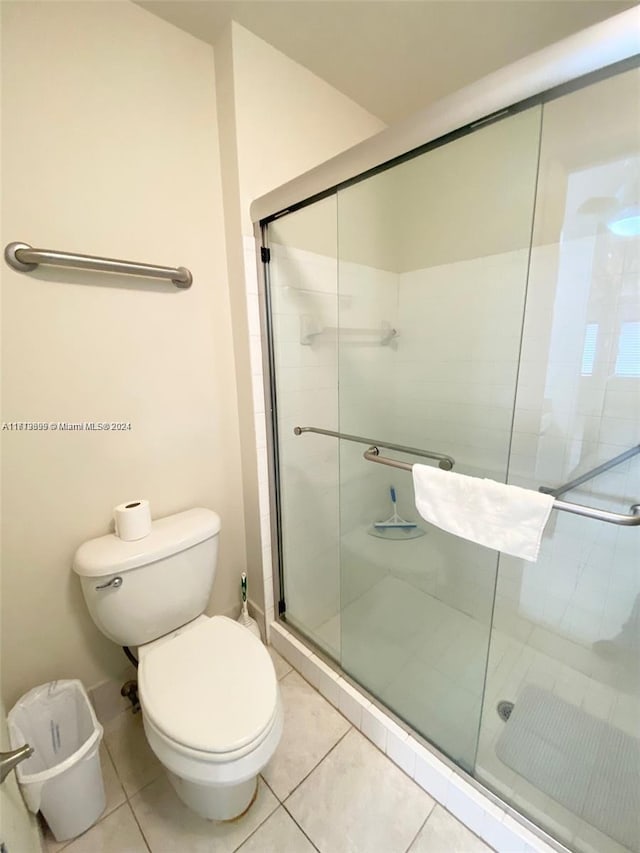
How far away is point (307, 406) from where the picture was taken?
149 cm

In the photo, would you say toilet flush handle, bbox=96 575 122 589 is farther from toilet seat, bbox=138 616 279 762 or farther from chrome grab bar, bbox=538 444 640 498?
chrome grab bar, bbox=538 444 640 498

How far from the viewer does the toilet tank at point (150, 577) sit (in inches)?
40.0

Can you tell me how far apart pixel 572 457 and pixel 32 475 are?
1.77 meters

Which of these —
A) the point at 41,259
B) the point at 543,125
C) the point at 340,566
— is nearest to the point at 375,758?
the point at 340,566

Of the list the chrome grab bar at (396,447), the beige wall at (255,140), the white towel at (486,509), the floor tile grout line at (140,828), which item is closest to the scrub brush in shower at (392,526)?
the chrome grab bar at (396,447)

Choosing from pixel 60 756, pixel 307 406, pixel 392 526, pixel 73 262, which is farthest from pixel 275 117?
pixel 60 756

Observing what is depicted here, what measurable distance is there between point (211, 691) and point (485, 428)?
50.0 inches

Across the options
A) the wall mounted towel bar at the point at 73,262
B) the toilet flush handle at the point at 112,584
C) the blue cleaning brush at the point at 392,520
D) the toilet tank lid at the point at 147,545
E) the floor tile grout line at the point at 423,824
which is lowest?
Answer: the floor tile grout line at the point at 423,824

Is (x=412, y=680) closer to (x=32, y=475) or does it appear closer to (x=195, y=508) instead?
(x=195, y=508)

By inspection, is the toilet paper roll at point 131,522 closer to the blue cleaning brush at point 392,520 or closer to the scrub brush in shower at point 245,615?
the scrub brush in shower at point 245,615

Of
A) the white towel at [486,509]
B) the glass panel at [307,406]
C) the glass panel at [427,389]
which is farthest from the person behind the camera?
the glass panel at [307,406]

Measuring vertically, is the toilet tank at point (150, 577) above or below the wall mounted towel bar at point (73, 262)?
below

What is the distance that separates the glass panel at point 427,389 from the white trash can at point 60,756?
2.65 feet

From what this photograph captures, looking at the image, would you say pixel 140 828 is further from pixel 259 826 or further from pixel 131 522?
pixel 131 522
